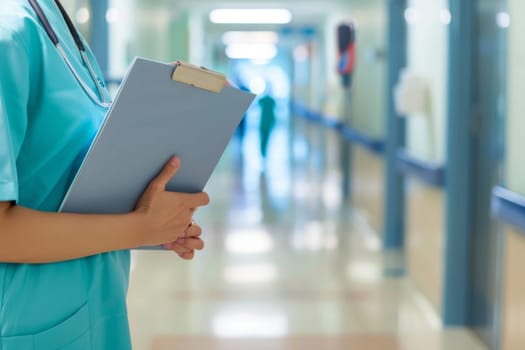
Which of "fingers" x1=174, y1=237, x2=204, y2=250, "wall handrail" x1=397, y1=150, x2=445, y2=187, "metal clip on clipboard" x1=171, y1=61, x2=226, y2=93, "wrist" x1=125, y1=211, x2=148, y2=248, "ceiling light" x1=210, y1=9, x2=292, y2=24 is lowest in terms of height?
"wall handrail" x1=397, y1=150, x2=445, y2=187

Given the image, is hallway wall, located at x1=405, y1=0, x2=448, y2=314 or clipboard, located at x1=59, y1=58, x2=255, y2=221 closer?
clipboard, located at x1=59, y1=58, x2=255, y2=221

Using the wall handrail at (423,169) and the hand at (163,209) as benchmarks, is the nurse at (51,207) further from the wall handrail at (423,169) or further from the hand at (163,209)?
the wall handrail at (423,169)

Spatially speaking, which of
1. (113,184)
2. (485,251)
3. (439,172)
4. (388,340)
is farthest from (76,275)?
(439,172)

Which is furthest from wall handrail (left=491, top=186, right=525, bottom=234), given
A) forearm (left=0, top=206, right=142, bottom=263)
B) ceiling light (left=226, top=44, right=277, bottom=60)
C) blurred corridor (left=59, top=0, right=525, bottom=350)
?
ceiling light (left=226, top=44, right=277, bottom=60)

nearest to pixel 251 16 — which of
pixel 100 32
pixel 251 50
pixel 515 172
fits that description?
pixel 100 32

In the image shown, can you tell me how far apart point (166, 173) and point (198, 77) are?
170 mm

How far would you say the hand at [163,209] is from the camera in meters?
1.26

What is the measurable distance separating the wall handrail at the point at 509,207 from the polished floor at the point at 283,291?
911mm

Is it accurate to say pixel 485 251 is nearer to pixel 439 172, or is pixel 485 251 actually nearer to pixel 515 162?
pixel 439 172

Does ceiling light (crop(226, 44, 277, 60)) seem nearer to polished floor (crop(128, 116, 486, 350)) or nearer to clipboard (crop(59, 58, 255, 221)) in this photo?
polished floor (crop(128, 116, 486, 350))

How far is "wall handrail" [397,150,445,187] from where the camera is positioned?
436 cm

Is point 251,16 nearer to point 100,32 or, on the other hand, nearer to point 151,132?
point 100,32

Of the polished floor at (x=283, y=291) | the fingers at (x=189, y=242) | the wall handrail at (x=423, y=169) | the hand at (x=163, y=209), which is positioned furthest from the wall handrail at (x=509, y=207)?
the hand at (x=163, y=209)

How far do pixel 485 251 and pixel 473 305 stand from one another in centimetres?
34
